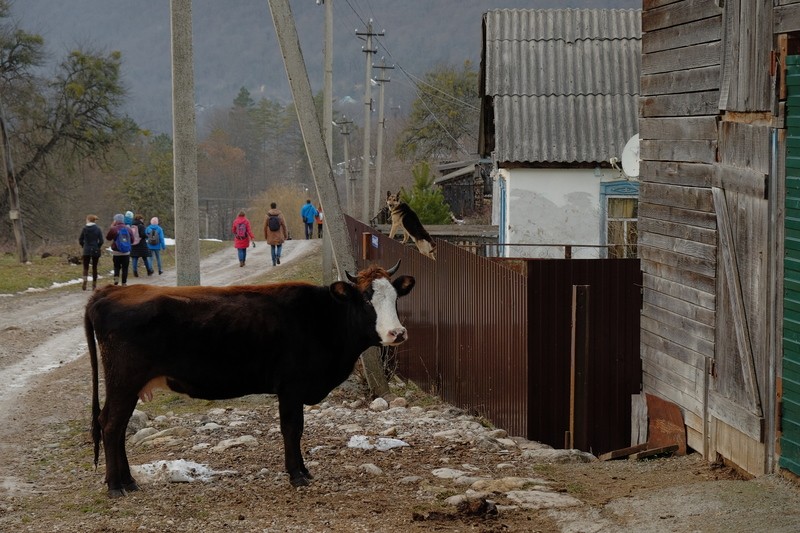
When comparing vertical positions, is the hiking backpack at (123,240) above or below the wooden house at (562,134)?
below

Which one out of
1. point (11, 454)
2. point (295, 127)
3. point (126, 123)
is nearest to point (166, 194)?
point (126, 123)

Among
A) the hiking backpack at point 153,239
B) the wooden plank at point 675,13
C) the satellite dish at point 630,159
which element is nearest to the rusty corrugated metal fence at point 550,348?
the wooden plank at point 675,13

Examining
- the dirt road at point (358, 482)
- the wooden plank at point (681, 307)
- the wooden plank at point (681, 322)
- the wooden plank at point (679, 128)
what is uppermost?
the wooden plank at point (679, 128)

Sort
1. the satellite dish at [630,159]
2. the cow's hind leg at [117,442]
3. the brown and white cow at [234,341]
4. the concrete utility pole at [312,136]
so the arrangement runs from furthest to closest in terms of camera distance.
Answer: the satellite dish at [630,159], the concrete utility pole at [312,136], the brown and white cow at [234,341], the cow's hind leg at [117,442]

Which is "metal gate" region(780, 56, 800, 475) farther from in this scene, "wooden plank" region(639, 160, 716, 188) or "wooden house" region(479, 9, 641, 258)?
"wooden house" region(479, 9, 641, 258)

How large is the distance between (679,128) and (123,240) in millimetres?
17964

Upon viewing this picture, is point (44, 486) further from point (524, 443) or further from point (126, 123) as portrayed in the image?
point (126, 123)

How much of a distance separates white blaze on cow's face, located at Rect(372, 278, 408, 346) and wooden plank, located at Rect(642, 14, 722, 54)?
3.44m

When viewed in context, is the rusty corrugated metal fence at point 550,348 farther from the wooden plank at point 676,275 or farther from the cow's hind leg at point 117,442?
the cow's hind leg at point 117,442

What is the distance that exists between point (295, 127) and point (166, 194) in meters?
93.2

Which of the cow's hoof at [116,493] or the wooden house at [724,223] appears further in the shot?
the cow's hoof at [116,493]

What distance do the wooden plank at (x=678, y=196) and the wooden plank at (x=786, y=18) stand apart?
5.67ft

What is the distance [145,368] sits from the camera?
882 centimetres

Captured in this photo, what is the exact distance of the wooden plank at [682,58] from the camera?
9641mm
